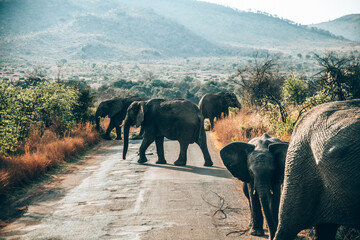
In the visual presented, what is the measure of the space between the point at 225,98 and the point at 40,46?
147m

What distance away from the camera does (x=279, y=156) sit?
5660mm

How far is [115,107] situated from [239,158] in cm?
1368

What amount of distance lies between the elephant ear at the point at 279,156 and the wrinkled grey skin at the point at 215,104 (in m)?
16.1

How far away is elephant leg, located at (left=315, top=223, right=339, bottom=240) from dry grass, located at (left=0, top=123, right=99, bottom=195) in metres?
6.42

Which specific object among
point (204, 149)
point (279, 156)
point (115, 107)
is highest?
point (279, 156)

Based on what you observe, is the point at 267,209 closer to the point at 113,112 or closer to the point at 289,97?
the point at 113,112

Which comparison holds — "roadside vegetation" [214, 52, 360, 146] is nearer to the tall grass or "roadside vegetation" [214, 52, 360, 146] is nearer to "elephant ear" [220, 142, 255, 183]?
the tall grass

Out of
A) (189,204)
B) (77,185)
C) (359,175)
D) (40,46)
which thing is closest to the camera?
(359,175)

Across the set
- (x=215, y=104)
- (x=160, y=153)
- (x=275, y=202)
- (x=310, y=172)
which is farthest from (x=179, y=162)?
(x=215, y=104)

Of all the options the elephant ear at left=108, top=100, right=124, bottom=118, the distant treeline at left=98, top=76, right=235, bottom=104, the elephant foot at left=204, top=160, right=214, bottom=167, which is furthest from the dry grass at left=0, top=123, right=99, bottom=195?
the distant treeline at left=98, top=76, right=235, bottom=104

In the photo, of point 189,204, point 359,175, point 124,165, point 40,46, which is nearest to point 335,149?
point 359,175

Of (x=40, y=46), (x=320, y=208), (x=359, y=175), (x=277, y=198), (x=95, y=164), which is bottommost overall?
(x=95, y=164)

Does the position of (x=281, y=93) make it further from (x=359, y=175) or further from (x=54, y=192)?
(x=359, y=175)

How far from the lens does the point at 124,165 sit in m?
11.8
